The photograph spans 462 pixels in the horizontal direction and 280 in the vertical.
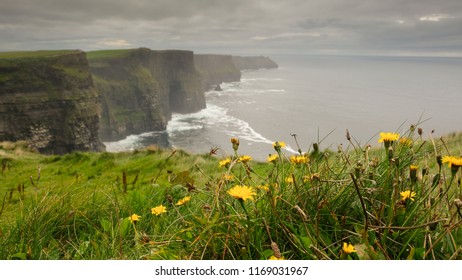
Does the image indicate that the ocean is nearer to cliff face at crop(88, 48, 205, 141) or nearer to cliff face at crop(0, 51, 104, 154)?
cliff face at crop(88, 48, 205, 141)

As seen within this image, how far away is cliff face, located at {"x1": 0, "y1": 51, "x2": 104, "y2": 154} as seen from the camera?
69.1m

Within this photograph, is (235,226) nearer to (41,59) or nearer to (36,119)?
(36,119)

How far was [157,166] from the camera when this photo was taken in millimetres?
8500

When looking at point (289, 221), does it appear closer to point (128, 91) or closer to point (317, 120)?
point (317, 120)

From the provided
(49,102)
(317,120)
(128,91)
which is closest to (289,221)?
(317,120)

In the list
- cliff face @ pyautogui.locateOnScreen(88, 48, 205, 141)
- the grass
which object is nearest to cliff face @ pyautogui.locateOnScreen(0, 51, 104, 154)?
cliff face @ pyautogui.locateOnScreen(88, 48, 205, 141)

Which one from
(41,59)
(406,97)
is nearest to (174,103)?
(41,59)

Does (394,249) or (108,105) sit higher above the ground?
(394,249)

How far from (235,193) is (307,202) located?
0.89 metres

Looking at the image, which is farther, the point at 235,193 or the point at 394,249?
the point at 394,249

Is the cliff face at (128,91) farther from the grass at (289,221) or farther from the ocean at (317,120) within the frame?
the grass at (289,221)

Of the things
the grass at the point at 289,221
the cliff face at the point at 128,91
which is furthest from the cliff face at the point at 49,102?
the grass at the point at 289,221

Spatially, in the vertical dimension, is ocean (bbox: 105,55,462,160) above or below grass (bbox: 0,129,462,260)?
below
